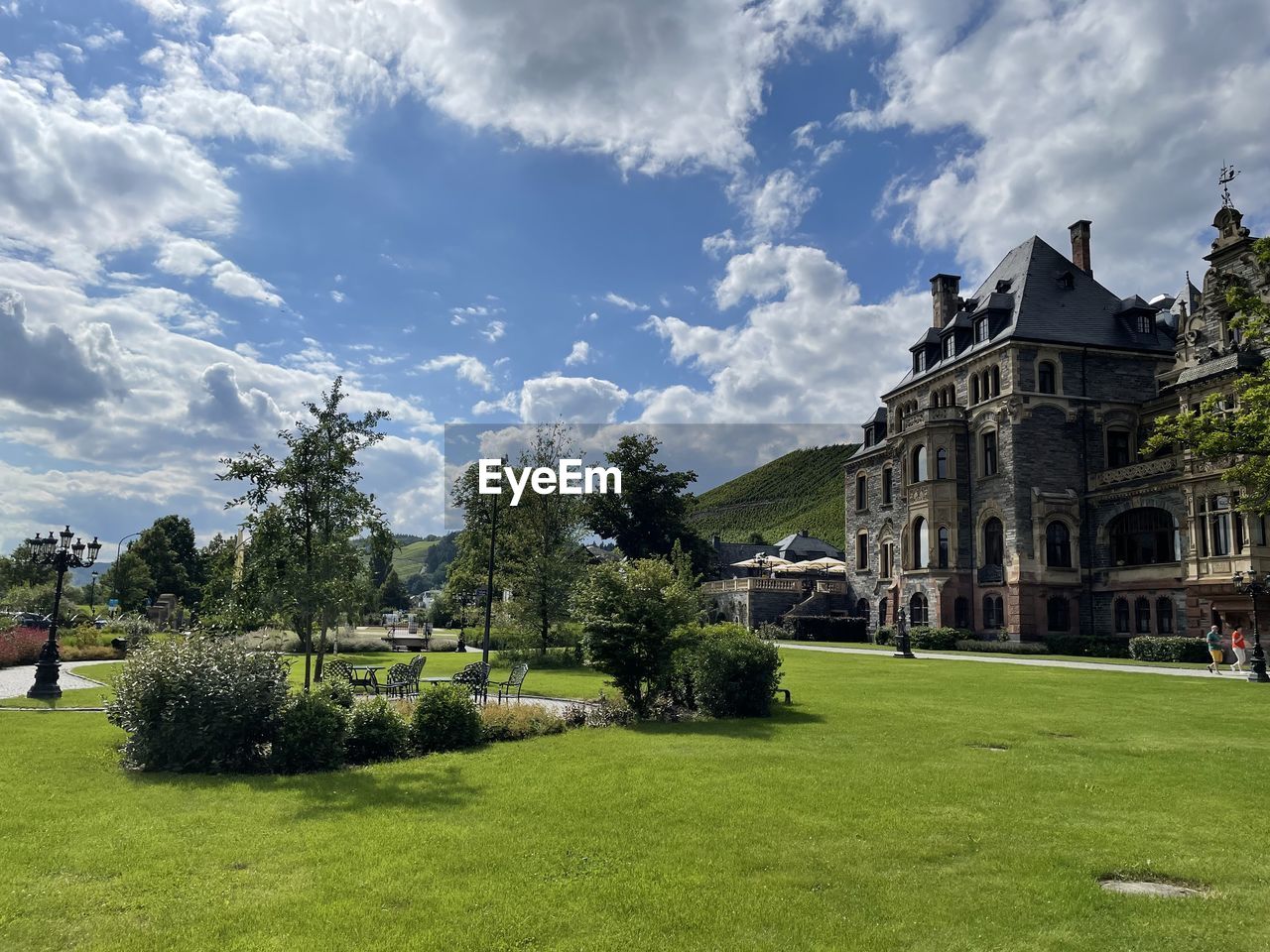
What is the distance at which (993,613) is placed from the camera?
4228 centimetres

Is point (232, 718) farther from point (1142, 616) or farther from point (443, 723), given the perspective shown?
point (1142, 616)

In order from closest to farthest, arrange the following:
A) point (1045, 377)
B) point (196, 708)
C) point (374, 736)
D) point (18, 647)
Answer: point (196, 708), point (374, 736), point (18, 647), point (1045, 377)

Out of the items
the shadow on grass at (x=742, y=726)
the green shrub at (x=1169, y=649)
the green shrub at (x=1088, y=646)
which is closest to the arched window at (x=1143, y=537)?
the green shrub at (x=1088, y=646)

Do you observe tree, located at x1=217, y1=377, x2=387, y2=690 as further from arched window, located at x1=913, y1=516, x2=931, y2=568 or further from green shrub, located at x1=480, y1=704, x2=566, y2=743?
arched window, located at x1=913, y1=516, x2=931, y2=568

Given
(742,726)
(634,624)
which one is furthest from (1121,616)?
(634,624)

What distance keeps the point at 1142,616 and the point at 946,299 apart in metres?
21.7

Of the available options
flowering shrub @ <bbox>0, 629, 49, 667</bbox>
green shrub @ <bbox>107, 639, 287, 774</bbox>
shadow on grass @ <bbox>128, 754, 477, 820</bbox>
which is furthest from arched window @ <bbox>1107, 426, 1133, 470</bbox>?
flowering shrub @ <bbox>0, 629, 49, 667</bbox>

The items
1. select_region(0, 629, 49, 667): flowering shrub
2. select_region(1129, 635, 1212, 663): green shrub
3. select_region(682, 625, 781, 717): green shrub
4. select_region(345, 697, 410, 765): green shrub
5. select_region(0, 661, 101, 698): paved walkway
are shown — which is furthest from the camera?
select_region(1129, 635, 1212, 663): green shrub

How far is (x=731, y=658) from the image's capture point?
1717cm

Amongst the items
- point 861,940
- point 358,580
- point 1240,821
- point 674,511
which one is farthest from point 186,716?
point 674,511

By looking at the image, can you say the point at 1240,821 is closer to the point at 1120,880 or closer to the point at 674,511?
the point at 1120,880

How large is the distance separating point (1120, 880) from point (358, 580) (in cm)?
1512

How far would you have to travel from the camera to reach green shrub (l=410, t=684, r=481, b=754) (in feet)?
44.3

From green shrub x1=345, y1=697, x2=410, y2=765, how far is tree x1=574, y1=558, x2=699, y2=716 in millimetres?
5067
